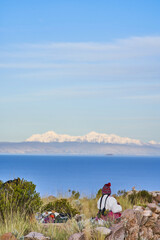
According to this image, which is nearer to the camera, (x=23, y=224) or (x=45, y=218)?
(x=23, y=224)

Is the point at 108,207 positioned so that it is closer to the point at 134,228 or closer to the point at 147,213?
the point at 147,213

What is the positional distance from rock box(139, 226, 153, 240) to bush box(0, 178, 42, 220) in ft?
11.4

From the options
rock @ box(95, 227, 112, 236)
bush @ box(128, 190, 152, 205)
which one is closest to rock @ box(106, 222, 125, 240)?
rock @ box(95, 227, 112, 236)

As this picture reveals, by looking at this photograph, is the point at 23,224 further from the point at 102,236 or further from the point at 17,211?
the point at 102,236

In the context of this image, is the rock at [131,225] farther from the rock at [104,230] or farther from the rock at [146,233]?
the rock at [104,230]

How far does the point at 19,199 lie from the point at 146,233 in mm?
4127

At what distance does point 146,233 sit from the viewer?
12.5 meters

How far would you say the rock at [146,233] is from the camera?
12.4 meters

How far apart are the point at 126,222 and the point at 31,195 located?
3.52m

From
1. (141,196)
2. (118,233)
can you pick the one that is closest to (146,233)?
(118,233)

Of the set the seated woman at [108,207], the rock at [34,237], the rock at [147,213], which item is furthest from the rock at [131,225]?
the rock at [34,237]

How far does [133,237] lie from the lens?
12.0 meters

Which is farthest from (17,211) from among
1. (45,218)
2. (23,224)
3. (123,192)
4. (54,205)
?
(123,192)

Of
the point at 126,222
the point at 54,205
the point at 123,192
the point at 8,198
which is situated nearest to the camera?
the point at 126,222
